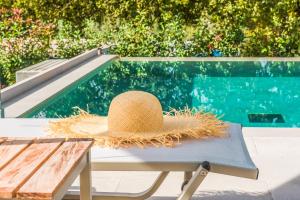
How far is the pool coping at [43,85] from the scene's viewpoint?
21.3 ft

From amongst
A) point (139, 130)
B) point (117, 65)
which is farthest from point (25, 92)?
point (139, 130)

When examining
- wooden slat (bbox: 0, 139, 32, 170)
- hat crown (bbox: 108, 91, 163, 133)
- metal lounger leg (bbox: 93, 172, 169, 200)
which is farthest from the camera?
metal lounger leg (bbox: 93, 172, 169, 200)

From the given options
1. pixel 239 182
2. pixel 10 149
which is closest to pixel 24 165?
pixel 10 149

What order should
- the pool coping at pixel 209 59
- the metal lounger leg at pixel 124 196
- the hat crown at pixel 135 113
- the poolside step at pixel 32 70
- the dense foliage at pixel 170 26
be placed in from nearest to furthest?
the hat crown at pixel 135 113 < the metal lounger leg at pixel 124 196 < the poolside step at pixel 32 70 < the pool coping at pixel 209 59 < the dense foliage at pixel 170 26

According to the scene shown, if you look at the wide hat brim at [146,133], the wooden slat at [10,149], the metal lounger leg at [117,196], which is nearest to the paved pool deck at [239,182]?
the metal lounger leg at [117,196]

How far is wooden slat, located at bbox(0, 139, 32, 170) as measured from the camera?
75.7 inches

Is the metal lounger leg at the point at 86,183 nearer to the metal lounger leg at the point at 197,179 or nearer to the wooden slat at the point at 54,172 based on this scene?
the wooden slat at the point at 54,172

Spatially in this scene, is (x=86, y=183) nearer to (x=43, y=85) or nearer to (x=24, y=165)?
(x=24, y=165)

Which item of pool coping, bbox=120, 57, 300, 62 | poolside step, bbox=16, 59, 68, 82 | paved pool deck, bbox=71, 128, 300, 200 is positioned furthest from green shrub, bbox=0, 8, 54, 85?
paved pool deck, bbox=71, 128, 300, 200

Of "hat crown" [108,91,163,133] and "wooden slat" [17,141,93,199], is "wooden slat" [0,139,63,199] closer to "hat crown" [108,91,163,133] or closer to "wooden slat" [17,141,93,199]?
"wooden slat" [17,141,93,199]

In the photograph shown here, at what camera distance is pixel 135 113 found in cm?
275

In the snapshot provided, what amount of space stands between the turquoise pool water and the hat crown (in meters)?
3.63

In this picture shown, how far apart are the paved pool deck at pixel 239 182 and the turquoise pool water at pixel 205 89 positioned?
2.71 metres

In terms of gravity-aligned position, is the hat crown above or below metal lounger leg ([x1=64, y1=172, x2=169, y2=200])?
above
